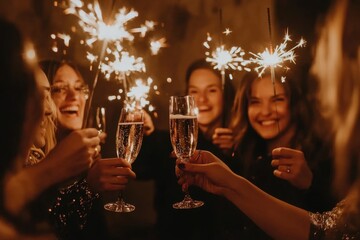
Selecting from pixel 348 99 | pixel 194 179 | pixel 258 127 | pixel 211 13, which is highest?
pixel 211 13

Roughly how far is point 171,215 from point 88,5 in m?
1.29

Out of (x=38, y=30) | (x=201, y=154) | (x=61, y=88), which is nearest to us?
(x=201, y=154)

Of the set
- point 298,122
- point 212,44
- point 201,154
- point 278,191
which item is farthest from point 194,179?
point 212,44

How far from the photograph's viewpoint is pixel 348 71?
1.76 m

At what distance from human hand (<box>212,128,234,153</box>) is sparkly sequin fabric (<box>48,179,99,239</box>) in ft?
2.74

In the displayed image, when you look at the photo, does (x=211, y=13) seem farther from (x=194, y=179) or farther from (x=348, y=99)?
(x=194, y=179)

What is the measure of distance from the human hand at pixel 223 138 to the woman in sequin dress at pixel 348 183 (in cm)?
58

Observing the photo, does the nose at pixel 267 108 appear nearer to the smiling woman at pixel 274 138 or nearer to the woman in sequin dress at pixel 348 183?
the smiling woman at pixel 274 138

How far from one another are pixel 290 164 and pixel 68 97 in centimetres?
112

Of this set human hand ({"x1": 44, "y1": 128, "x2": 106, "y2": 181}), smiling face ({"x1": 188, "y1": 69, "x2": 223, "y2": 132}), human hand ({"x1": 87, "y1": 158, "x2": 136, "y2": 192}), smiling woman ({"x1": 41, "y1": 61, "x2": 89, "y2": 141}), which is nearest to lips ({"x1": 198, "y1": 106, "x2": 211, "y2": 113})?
smiling face ({"x1": 188, "y1": 69, "x2": 223, "y2": 132})

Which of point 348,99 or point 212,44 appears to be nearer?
point 348,99

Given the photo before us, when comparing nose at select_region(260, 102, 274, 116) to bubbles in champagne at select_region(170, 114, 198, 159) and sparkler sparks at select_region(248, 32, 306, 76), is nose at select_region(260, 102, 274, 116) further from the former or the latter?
bubbles in champagne at select_region(170, 114, 198, 159)

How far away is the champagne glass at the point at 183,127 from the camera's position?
1.36m

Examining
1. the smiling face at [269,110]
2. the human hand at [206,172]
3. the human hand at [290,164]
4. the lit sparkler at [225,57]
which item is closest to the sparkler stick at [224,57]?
the lit sparkler at [225,57]
